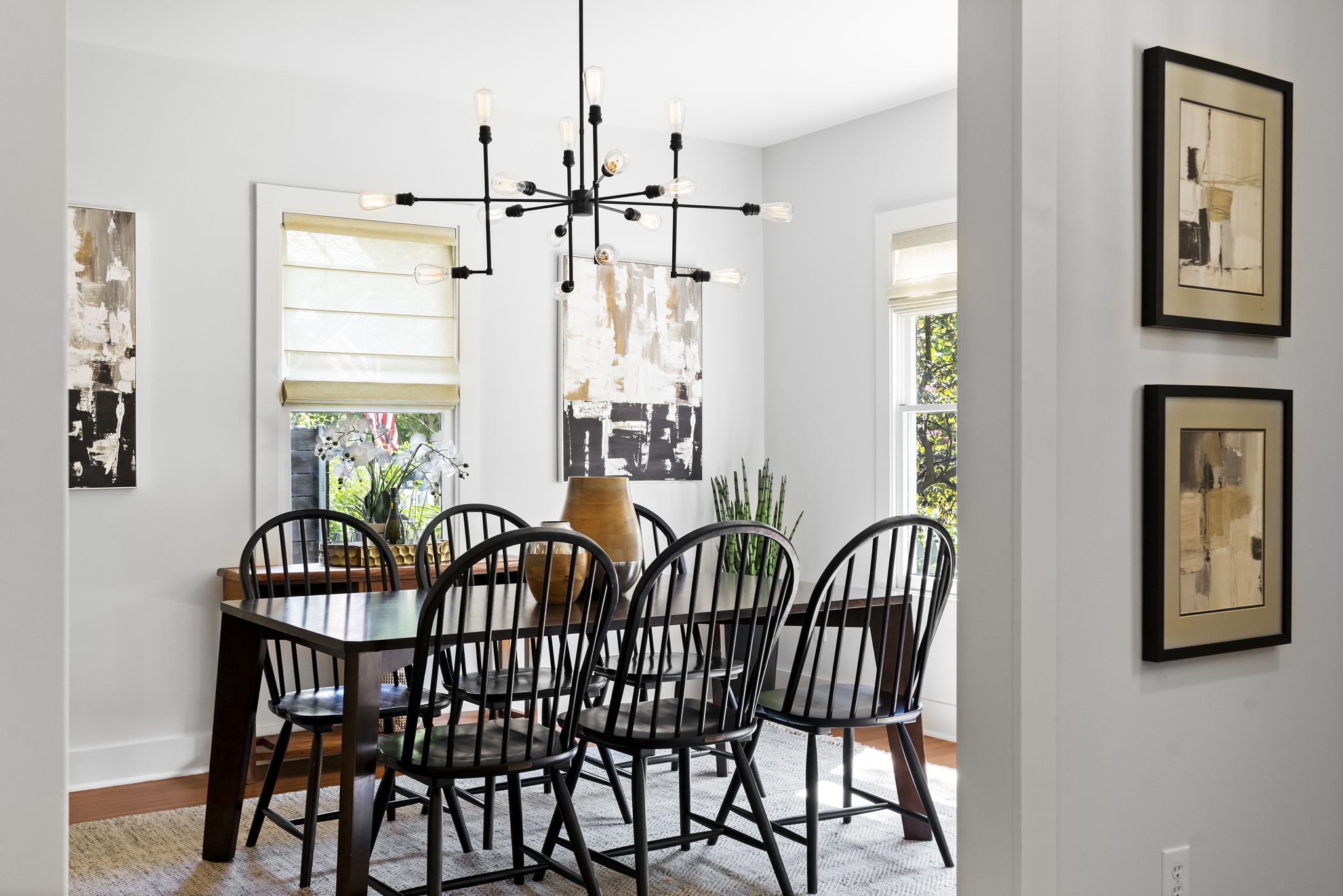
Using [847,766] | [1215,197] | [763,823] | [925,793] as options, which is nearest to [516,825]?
[763,823]

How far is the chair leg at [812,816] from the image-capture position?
2.96m

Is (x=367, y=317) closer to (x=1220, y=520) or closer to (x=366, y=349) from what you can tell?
(x=366, y=349)

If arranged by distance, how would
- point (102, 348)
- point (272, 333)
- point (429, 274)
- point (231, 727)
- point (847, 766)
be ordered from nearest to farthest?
1. point (231, 727)
2. point (847, 766)
3. point (429, 274)
4. point (102, 348)
5. point (272, 333)

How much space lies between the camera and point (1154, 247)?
2080mm

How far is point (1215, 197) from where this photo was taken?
2176 mm

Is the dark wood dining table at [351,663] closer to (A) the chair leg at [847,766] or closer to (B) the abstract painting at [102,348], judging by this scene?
(A) the chair leg at [847,766]

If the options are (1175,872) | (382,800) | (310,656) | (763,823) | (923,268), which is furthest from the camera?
(923,268)

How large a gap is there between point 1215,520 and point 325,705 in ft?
7.55

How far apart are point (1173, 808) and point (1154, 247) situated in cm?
105

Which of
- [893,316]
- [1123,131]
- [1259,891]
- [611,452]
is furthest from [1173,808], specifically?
[611,452]

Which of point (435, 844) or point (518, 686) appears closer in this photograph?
point (435, 844)

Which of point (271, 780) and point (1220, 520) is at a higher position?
point (1220, 520)

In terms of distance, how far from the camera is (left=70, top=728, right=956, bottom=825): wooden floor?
3.81m

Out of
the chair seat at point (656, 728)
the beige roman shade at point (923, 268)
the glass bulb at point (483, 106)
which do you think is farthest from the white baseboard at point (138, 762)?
the beige roman shade at point (923, 268)
